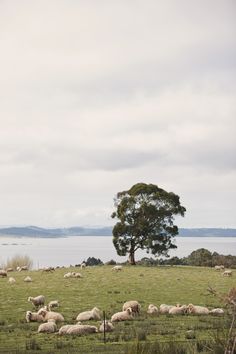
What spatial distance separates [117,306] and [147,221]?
91.1 ft

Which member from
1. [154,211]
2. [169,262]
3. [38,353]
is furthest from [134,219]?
[38,353]

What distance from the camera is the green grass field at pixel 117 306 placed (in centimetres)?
1341

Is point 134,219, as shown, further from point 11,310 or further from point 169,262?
point 11,310

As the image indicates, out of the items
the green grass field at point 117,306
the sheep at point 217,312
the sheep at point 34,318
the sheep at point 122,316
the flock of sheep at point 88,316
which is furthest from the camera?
the sheep at point 217,312

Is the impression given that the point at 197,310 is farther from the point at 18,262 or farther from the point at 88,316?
the point at 18,262

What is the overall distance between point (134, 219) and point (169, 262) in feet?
35.2

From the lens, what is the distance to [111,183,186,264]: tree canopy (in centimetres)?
5106

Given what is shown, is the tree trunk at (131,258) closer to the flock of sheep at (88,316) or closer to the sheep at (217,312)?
the flock of sheep at (88,316)

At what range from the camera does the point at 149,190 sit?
172 ft

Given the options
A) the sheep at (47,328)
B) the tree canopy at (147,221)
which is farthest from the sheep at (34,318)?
the tree canopy at (147,221)

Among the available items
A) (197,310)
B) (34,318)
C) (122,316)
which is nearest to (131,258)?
(197,310)

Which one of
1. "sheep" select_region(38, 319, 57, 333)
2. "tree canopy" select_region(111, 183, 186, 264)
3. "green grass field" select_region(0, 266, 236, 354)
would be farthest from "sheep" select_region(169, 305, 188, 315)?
"tree canopy" select_region(111, 183, 186, 264)

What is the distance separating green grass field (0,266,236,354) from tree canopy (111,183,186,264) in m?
9.06

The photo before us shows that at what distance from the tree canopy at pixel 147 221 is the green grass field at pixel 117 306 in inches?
357
